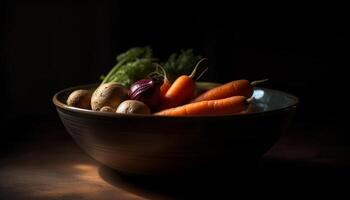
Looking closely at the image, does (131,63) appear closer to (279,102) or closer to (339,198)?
(279,102)

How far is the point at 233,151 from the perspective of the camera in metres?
0.75

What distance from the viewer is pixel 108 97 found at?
2.73 feet

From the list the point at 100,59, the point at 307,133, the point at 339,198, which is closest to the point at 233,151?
the point at 339,198

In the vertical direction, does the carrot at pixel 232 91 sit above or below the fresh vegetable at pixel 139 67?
above

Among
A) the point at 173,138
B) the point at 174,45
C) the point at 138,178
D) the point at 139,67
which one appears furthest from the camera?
the point at 174,45

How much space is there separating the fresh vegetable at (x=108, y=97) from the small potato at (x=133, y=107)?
5cm

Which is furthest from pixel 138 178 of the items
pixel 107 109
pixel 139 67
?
pixel 139 67

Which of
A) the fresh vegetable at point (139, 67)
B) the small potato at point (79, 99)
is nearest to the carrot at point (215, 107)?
the small potato at point (79, 99)

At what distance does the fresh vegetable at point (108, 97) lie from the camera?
834 millimetres

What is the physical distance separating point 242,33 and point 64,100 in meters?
1.00

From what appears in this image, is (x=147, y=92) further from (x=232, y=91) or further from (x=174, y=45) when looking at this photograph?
(x=174, y=45)

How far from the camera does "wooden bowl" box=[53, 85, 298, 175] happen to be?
0.71m

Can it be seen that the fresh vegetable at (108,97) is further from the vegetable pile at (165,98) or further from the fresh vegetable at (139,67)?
the fresh vegetable at (139,67)

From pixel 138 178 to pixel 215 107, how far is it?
0.55 feet
